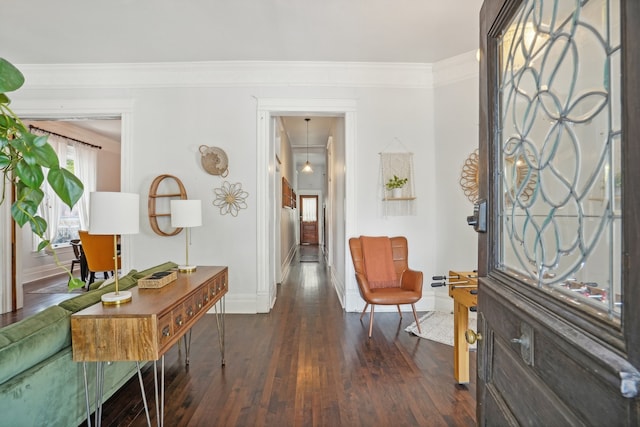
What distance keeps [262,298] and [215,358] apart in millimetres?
1215

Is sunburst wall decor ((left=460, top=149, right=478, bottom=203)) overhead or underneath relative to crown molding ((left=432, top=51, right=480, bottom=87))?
underneath

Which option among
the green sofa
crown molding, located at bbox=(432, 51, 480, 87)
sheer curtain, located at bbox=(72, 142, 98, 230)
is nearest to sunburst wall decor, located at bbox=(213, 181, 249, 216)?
the green sofa

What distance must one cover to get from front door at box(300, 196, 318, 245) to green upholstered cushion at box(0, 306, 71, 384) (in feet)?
35.8

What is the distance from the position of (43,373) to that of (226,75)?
3472 mm

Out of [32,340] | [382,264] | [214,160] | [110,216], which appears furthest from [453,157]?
[32,340]

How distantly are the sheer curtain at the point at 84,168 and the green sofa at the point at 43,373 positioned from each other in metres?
5.95

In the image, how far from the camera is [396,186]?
12.6 feet

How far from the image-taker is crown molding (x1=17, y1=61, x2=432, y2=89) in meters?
3.86

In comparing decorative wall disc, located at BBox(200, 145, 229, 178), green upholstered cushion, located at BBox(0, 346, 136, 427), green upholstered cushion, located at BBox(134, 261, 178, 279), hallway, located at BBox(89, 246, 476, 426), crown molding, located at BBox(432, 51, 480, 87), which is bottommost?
hallway, located at BBox(89, 246, 476, 426)

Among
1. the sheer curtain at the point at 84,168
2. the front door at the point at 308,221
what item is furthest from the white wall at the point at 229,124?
the front door at the point at 308,221

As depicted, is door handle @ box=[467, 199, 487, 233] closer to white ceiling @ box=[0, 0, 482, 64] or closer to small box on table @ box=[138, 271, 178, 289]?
small box on table @ box=[138, 271, 178, 289]

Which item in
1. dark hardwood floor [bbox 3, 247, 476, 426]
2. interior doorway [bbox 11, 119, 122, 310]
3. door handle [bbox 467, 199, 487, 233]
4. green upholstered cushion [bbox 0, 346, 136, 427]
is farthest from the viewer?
interior doorway [bbox 11, 119, 122, 310]

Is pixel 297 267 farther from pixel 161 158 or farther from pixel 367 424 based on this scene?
pixel 367 424

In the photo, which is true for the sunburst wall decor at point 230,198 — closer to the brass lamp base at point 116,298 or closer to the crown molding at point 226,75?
the crown molding at point 226,75
